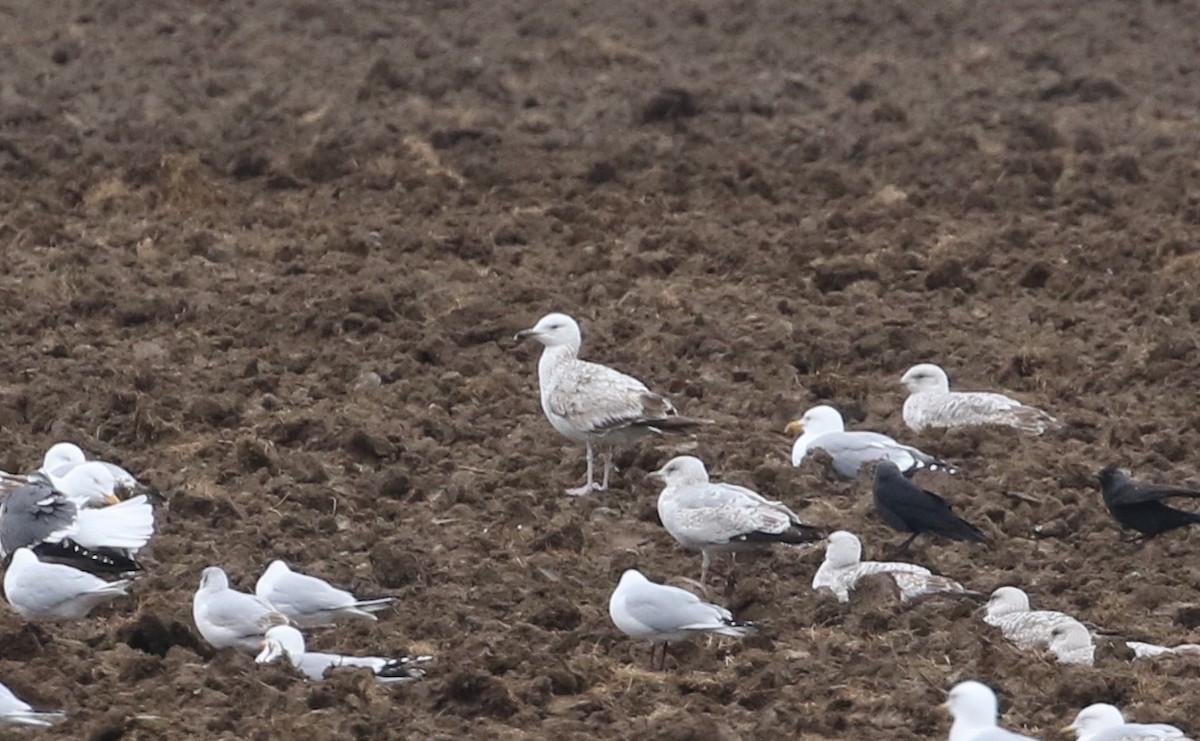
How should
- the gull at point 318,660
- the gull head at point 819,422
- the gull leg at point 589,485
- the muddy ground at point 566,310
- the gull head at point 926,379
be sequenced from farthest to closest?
1. the gull head at point 926,379
2. the gull head at point 819,422
3. the gull leg at point 589,485
4. the muddy ground at point 566,310
5. the gull at point 318,660

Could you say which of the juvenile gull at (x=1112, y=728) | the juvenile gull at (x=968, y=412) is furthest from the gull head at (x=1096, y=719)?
the juvenile gull at (x=968, y=412)

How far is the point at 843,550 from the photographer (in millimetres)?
9898

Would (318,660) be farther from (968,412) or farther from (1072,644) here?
(968,412)

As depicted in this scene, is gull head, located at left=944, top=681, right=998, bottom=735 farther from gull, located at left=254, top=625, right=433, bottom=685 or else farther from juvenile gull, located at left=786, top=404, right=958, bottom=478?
juvenile gull, located at left=786, top=404, right=958, bottom=478

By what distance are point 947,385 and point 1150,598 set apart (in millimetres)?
3528

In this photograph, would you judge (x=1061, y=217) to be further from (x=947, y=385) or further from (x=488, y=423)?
(x=488, y=423)

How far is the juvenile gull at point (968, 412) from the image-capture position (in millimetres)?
12469

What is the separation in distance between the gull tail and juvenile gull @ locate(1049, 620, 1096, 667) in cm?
382

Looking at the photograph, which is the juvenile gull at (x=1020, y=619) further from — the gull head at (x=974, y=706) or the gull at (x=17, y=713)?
the gull at (x=17, y=713)

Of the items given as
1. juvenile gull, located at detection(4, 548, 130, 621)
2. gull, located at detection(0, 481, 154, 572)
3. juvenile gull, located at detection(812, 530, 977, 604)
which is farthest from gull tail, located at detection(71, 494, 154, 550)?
juvenile gull, located at detection(812, 530, 977, 604)

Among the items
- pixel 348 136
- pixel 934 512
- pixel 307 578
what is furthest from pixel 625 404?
pixel 348 136

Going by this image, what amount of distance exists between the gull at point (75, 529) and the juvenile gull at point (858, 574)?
9.73 feet

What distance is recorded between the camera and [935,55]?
82.8 feet

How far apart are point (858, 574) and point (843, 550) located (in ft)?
0.76
